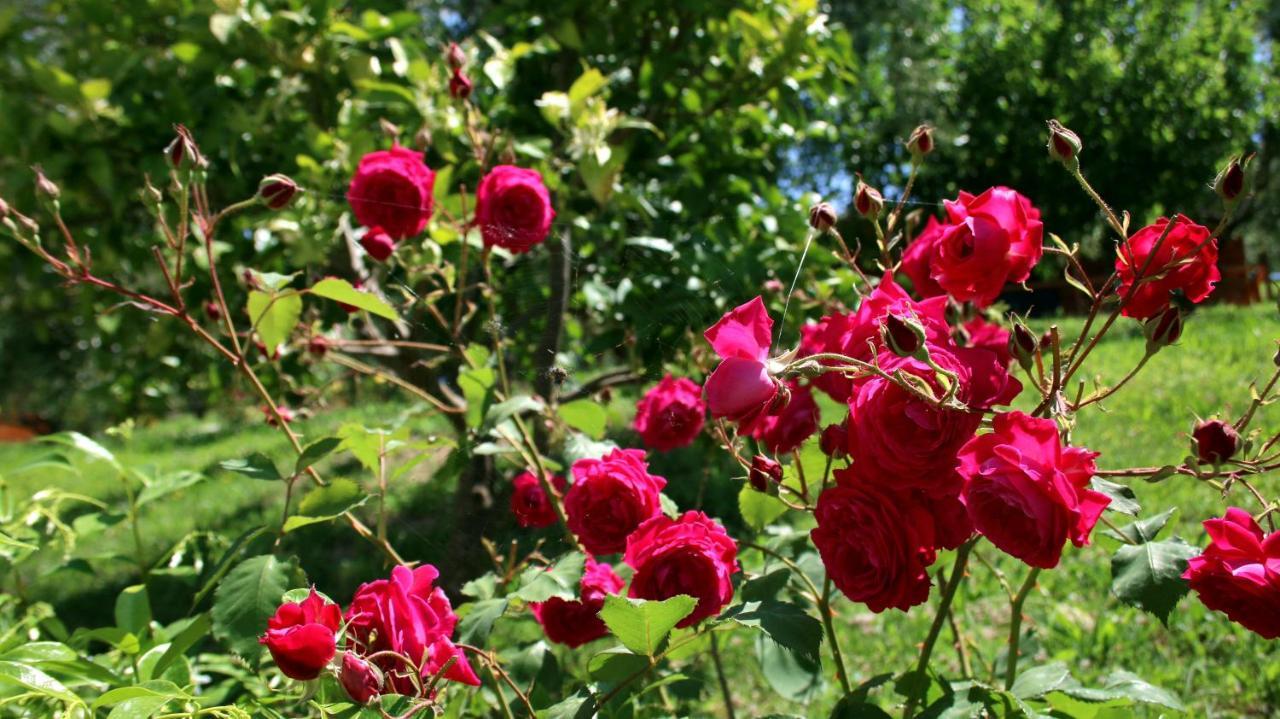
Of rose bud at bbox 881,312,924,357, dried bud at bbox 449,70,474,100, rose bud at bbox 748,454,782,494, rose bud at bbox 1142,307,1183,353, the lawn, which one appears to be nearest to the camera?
rose bud at bbox 881,312,924,357

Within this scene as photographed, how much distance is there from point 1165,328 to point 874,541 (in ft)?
0.83

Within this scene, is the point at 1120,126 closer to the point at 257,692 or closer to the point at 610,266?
the point at 610,266

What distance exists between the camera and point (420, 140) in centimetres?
136

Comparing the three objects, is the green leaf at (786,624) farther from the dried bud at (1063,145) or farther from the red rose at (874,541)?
the dried bud at (1063,145)

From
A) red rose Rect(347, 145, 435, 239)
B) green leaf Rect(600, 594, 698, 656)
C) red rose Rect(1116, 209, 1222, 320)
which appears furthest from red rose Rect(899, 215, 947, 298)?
red rose Rect(347, 145, 435, 239)

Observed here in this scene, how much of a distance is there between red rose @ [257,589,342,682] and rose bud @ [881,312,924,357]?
0.40 m

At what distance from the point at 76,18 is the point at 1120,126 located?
10.7 meters

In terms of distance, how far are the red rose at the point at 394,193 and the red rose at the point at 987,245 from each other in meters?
A: 0.64

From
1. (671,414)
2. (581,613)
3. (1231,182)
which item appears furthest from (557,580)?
(1231,182)

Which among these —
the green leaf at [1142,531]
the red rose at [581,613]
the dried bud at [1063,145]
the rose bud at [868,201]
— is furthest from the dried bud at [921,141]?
the red rose at [581,613]

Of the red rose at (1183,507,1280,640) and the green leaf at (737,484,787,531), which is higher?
the red rose at (1183,507,1280,640)

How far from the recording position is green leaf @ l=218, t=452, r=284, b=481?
0.82m

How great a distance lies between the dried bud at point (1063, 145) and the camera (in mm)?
651

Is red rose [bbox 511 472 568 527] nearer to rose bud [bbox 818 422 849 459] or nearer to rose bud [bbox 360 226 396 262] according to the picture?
rose bud [bbox 360 226 396 262]
